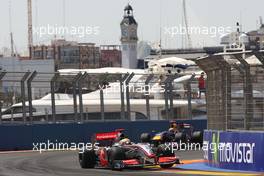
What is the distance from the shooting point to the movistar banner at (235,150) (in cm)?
1672

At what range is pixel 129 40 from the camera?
363ft

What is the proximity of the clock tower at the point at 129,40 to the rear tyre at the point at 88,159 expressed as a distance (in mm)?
88540

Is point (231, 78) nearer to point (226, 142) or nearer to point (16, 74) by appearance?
point (226, 142)

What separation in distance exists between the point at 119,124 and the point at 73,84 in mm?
2930

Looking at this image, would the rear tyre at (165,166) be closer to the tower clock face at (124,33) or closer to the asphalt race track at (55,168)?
the asphalt race track at (55,168)

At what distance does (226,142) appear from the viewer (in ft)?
59.2

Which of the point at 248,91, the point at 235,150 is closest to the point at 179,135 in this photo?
the point at 235,150

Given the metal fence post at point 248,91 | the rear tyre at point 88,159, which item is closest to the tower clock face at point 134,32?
the rear tyre at point 88,159

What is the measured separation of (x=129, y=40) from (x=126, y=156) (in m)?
91.3

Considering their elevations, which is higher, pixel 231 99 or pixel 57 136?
pixel 231 99

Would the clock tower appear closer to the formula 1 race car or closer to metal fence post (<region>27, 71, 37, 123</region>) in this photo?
metal fence post (<region>27, 71, 37, 123</region>)

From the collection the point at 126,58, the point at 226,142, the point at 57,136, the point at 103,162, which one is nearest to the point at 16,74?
the point at 57,136

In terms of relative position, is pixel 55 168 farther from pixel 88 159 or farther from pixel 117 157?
pixel 117 157

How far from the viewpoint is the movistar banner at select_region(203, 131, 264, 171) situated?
1672 cm
